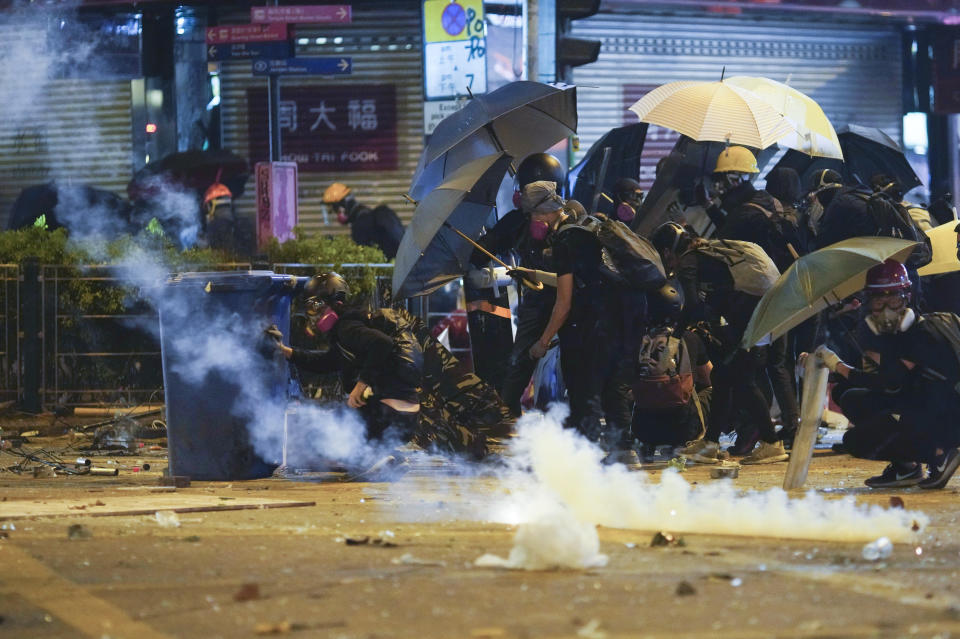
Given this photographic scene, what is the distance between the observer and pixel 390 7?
61.3ft

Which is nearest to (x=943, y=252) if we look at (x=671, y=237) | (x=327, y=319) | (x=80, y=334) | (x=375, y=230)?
(x=671, y=237)

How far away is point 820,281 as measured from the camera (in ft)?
25.0

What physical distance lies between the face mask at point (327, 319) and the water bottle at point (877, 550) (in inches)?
156

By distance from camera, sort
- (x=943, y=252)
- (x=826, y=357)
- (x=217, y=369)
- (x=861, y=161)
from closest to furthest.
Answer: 1. (x=826, y=357)
2. (x=217, y=369)
3. (x=943, y=252)
4. (x=861, y=161)

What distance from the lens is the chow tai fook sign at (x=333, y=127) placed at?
18.6m

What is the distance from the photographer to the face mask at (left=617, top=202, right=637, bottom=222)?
1041 centimetres

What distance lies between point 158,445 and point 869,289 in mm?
5827

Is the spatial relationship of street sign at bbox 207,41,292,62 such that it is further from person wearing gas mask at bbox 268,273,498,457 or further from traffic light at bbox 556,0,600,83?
person wearing gas mask at bbox 268,273,498,457

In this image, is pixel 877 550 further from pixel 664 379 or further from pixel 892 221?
pixel 892 221

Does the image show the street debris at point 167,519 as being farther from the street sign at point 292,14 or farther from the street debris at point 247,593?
the street sign at point 292,14

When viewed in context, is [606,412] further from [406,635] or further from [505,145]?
[406,635]

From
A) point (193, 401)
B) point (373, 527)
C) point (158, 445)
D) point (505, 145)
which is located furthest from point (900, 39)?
point (373, 527)

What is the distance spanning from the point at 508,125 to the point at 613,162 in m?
2.02

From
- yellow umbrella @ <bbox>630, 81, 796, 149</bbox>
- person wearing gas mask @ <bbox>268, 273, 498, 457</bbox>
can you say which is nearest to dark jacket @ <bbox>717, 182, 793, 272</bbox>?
yellow umbrella @ <bbox>630, 81, 796, 149</bbox>
